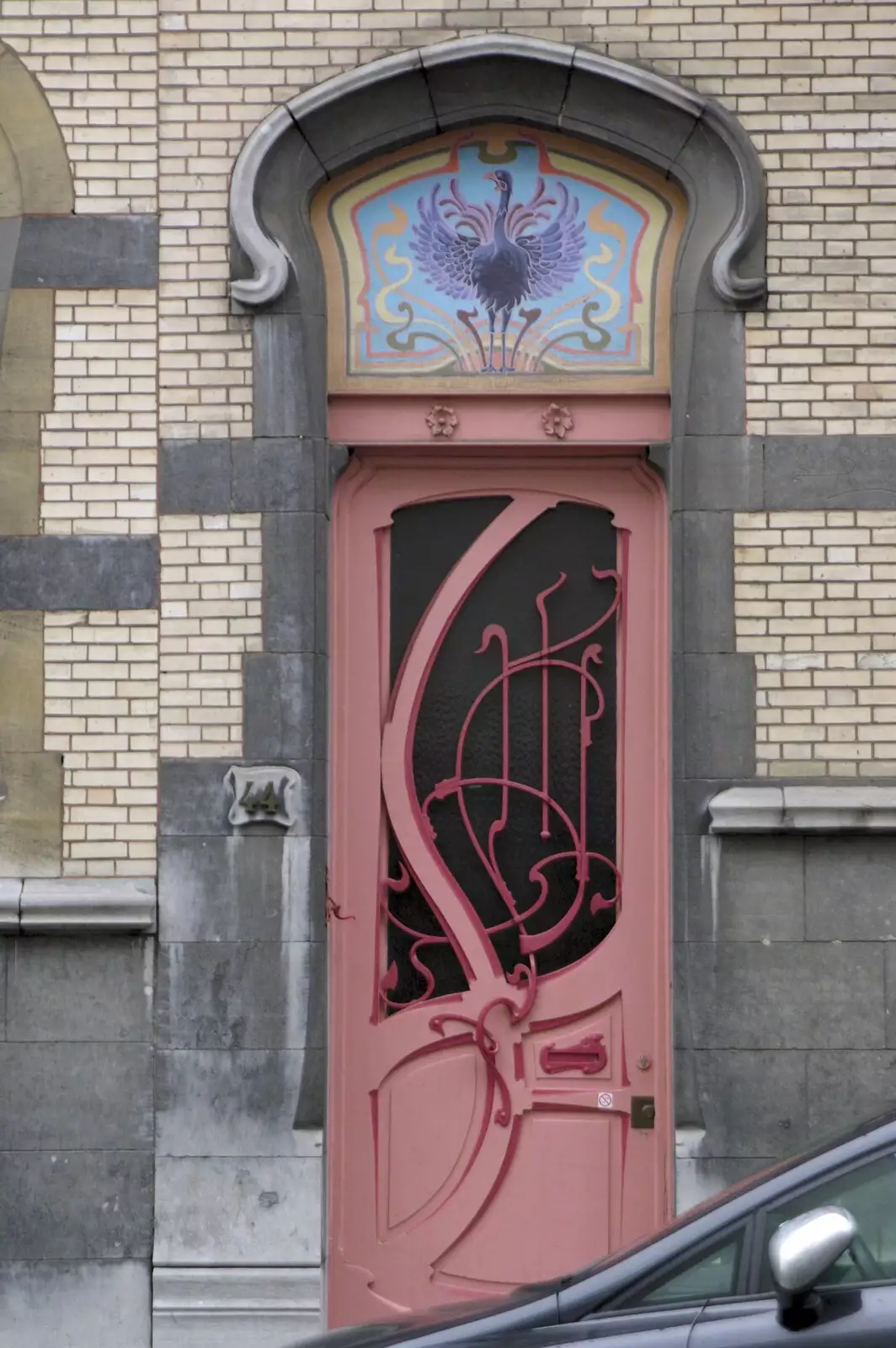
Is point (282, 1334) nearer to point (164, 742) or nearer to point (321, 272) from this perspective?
point (164, 742)

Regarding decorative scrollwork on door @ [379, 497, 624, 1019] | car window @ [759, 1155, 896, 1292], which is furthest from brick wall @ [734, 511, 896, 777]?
car window @ [759, 1155, 896, 1292]

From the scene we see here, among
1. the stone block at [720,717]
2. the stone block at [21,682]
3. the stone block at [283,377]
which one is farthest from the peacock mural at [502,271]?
the stone block at [21,682]

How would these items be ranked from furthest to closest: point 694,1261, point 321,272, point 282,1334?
point 321,272, point 282,1334, point 694,1261

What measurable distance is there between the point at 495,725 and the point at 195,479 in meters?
1.62

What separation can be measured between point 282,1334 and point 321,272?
14.1 ft

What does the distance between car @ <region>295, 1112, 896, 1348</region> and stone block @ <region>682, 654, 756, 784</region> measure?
2.95 meters

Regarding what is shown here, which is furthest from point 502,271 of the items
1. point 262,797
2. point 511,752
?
point 262,797

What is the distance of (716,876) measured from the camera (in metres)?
7.18

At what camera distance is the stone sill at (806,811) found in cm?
711

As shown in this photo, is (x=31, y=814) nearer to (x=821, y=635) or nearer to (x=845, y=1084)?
(x=821, y=635)

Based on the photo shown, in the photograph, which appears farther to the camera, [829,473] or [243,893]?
[829,473]

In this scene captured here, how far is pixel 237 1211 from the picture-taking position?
7109 millimetres

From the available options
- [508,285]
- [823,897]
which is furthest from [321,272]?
[823,897]

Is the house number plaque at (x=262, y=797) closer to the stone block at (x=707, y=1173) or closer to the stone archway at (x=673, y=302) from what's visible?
the stone archway at (x=673, y=302)
